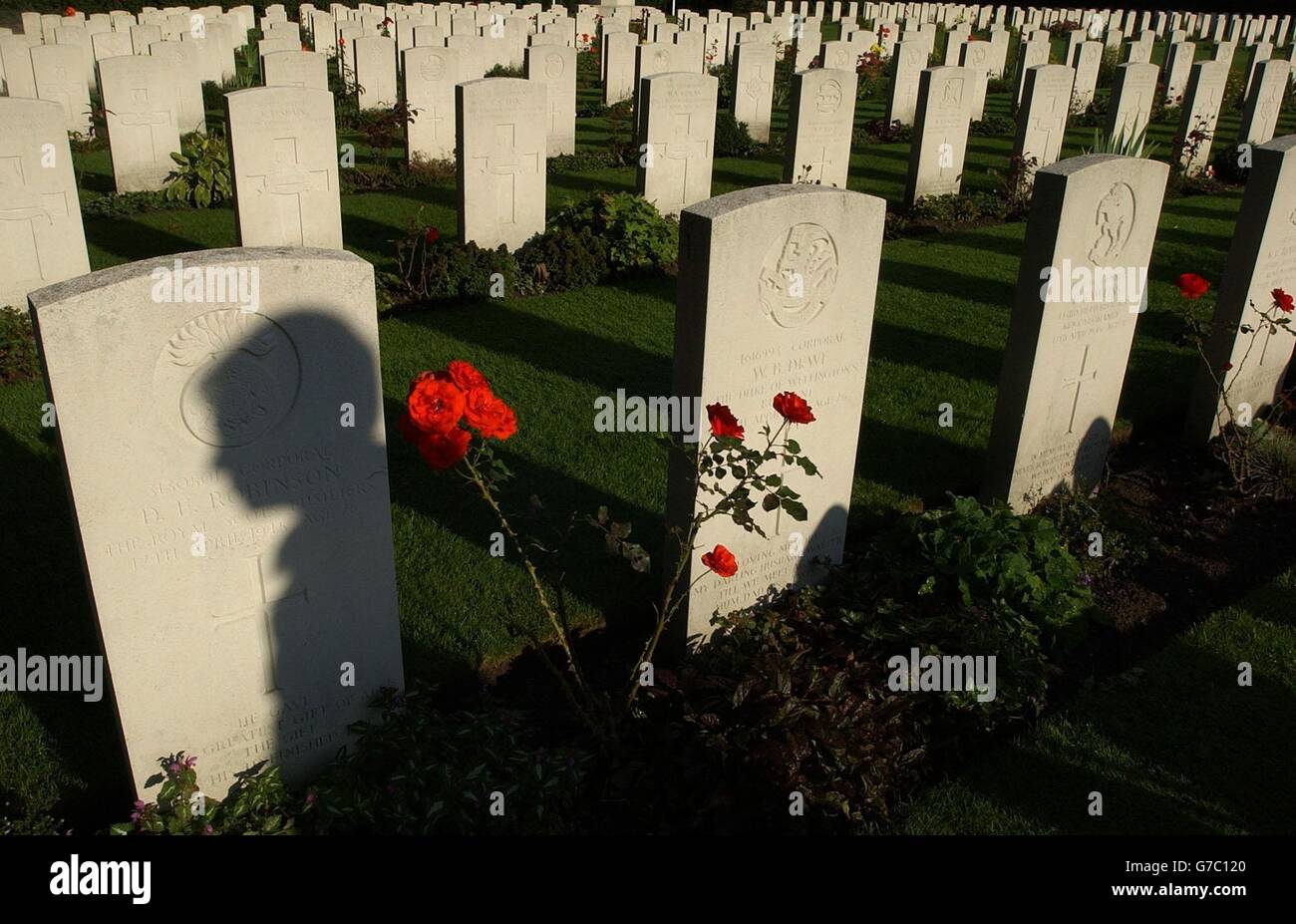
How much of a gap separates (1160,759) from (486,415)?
3148mm

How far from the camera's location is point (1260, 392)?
734 centimetres

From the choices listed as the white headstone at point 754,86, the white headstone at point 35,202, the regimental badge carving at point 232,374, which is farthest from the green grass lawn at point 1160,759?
the white headstone at point 754,86

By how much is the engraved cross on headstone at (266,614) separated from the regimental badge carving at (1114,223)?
4557 mm

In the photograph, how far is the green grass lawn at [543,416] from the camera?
4.68m

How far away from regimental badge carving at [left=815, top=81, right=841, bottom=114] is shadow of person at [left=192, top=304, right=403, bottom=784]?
9527 millimetres

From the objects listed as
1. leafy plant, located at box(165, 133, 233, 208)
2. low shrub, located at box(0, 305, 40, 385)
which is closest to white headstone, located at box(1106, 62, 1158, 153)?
leafy plant, located at box(165, 133, 233, 208)

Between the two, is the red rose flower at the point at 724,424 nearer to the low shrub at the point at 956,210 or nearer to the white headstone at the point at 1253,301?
the white headstone at the point at 1253,301

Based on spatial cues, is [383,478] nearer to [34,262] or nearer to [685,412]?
[685,412]

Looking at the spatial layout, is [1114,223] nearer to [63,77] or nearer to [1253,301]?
[1253,301]

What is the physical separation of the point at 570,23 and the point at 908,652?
21.7 meters

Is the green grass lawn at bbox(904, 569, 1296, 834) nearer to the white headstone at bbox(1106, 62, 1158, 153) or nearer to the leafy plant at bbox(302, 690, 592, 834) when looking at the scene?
the leafy plant at bbox(302, 690, 592, 834)

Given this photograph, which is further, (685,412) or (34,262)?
(34,262)
